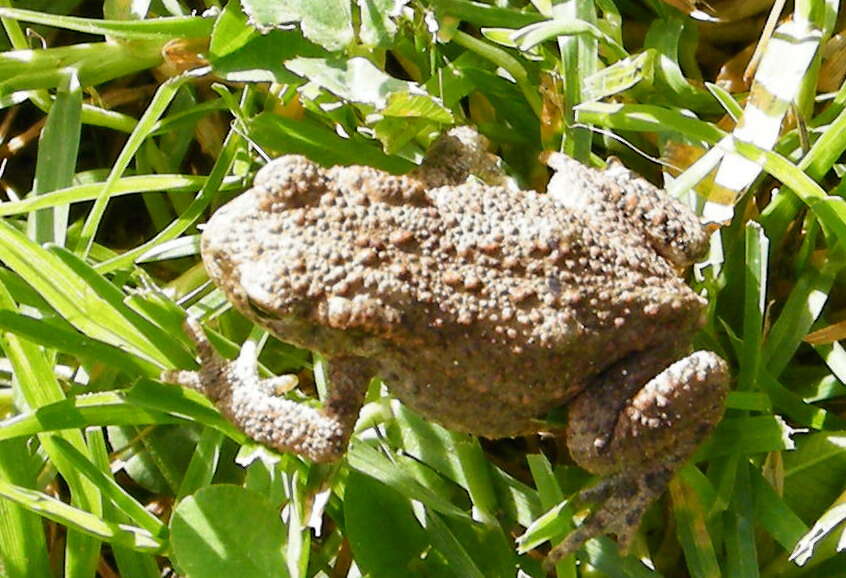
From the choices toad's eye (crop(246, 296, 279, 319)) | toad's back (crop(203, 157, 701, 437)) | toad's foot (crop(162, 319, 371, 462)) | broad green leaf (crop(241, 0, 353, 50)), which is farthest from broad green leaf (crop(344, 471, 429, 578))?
broad green leaf (crop(241, 0, 353, 50))

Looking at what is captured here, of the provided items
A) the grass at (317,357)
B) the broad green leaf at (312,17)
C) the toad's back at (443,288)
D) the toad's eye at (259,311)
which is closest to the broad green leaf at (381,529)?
the grass at (317,357)

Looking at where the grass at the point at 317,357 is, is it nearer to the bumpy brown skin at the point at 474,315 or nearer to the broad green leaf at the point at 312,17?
the broad green leaf at the point at 312,17

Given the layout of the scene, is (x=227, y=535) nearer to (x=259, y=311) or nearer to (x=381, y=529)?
(x=381, y=529)

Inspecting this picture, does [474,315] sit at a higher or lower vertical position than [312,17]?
lower

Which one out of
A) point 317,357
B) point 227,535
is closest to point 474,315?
point 317,357

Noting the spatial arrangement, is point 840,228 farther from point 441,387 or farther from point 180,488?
point 180,488

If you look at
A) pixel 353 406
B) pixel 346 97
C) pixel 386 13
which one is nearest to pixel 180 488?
pixel 353 406
